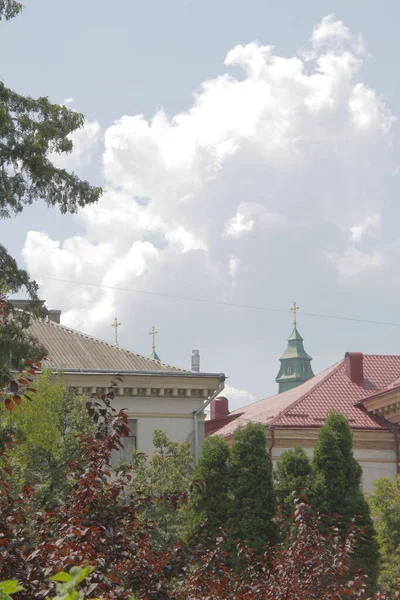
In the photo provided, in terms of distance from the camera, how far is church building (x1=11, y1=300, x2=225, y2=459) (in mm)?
38219

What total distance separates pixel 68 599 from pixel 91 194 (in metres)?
21.1

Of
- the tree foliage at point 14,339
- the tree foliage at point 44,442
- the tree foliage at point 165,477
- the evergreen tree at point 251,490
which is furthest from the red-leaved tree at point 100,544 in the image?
the evergreen tree at point 251,490

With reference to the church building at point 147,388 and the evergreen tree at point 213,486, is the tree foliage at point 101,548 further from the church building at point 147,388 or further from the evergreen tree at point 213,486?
the church building at point 147,388

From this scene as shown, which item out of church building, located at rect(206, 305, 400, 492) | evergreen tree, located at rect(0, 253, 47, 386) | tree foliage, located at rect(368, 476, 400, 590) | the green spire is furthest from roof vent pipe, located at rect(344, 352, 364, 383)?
the green spire

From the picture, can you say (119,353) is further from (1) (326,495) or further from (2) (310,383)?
(2) (310,383)

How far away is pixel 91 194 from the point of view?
24.5 meters

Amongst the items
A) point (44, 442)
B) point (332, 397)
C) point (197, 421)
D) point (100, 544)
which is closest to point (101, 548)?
point (100, 544)

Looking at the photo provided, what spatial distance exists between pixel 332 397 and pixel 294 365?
108686 millimetres

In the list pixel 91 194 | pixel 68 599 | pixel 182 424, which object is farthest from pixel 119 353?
pixel 68 599

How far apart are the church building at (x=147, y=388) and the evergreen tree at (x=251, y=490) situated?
3.08 m

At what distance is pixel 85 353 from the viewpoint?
40125 mm

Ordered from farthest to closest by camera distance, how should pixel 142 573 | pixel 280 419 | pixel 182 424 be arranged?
pixel 280 419 → pixel 182 424 → pixel 142 573

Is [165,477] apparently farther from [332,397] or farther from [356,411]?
[332,397]

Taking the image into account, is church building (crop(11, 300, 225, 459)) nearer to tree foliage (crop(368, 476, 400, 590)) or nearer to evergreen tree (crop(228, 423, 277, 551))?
evergreen tree (crop(228, 423, 277, 551))
